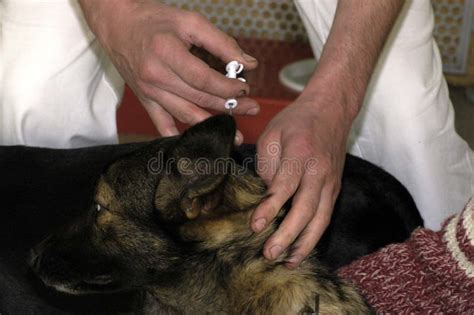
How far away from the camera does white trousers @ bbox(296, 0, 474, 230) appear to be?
82.3 inches

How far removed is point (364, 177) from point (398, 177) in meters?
0.20

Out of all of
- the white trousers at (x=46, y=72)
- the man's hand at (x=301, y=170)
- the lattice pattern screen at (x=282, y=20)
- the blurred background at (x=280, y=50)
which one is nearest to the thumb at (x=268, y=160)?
the man's hand at (x=301, y=170)

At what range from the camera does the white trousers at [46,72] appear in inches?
84.7

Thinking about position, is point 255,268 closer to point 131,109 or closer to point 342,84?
point 342,84

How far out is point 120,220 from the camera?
5.10 ft

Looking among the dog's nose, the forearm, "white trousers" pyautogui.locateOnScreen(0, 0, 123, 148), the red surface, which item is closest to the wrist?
the forearm

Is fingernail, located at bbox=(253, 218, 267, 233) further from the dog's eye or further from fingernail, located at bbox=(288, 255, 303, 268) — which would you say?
the dog's eye

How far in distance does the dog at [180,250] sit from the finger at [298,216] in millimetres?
48

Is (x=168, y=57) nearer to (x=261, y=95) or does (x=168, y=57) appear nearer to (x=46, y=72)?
(x=46, y=72)

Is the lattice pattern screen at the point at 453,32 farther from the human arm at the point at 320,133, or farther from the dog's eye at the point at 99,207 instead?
the dog's eye at the point at 99,207

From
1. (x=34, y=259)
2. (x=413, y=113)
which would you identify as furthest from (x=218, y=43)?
(x=413, y=113)

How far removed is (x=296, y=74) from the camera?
329 centimetres

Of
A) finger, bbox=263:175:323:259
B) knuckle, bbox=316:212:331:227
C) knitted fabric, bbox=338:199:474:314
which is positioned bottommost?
knitted fabric, bbox=338:199:474:314

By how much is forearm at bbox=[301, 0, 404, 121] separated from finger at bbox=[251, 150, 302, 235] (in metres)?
0.19
